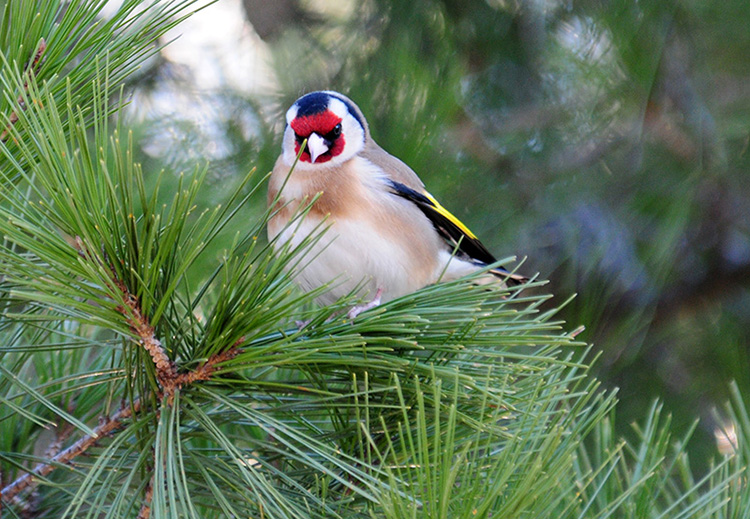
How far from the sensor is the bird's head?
1.64 metres

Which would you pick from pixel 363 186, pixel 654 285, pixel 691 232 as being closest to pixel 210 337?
pixel 363 186

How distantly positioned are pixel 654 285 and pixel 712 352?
0.27 meters

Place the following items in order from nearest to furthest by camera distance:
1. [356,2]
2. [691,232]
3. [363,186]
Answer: [363,186] → [691,232] → [356,2]

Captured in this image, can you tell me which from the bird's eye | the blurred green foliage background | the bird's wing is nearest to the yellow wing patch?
the bird's wing

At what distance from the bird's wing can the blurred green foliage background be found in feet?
0.38

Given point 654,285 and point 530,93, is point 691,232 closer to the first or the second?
point 654,285

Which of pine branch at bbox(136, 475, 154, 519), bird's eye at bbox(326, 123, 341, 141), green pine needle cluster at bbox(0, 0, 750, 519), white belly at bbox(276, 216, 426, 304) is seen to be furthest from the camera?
bird's eye at bbox(326, 123, 341, 141)

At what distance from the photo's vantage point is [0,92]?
1.03 metres

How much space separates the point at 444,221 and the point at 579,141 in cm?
40

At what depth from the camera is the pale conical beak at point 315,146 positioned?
1644mm

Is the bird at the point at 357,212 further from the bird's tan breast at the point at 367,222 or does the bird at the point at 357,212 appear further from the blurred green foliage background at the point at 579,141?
the blurred green foliage background at the point at 579,141

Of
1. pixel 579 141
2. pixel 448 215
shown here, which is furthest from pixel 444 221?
pixel 579 141

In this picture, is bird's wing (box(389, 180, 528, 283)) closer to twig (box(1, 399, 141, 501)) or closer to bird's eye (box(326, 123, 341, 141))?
bird's eye (box(326, 123, 341, 141))

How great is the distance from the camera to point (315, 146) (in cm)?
165
